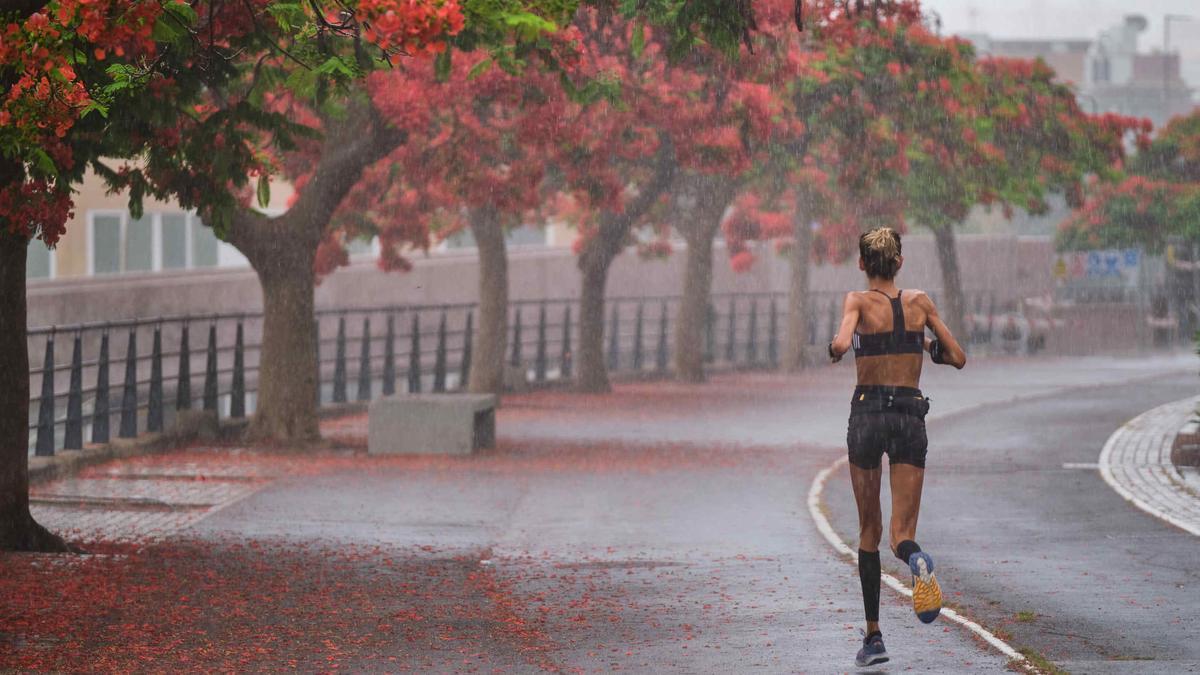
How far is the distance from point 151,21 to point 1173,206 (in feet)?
157

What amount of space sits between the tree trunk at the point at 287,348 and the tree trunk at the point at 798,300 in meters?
21.3

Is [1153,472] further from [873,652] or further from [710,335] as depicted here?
[710,335]

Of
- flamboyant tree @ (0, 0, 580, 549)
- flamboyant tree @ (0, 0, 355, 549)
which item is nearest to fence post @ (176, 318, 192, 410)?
flamboyant tree @ (0, 0, 580, 549)

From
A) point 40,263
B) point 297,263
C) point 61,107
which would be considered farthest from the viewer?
point 40,263

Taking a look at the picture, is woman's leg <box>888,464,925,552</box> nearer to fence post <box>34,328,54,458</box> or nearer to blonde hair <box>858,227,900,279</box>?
blonde hair <box>858,227,900,279</box>

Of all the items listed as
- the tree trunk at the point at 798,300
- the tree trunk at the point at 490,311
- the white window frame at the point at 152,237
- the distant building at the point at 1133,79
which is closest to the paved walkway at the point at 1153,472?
the tree trunk at the point at 490,311

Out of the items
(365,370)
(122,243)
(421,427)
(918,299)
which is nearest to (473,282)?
(122,243)

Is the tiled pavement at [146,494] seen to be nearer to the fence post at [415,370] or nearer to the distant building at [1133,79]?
the fence post at [415,370]

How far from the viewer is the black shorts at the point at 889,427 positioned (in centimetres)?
891

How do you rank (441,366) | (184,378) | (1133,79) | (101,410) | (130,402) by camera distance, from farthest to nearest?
(1133,79), (441,366), (184,378), (130,402), (101,410)

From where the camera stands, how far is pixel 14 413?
43.7 feet

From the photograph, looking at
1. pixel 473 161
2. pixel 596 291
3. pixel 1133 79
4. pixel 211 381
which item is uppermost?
pixel 1133 79

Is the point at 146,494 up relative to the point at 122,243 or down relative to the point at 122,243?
down

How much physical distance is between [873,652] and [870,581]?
0.36 metres
